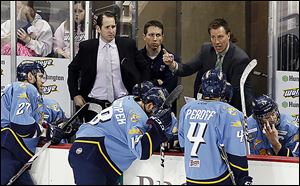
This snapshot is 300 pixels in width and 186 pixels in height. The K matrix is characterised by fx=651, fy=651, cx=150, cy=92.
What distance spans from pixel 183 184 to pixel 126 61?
3.02ft

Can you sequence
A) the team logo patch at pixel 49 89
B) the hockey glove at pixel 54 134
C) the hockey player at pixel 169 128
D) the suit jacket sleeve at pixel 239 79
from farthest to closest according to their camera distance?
the team logo patch at pixel 49 89 → the suit jacket sleeve at pixel 239 79 → the hockey glove at pixel 54 134 → the hockey player at pixel 169 128

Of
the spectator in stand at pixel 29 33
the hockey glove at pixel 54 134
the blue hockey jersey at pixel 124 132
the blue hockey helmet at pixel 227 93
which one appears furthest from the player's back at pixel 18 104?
the blue hockey helmet at pixel 227 93

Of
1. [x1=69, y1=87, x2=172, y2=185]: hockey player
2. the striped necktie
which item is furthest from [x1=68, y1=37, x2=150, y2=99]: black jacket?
[x1=69, y1=87, x2=172, y2=185]: hockey player

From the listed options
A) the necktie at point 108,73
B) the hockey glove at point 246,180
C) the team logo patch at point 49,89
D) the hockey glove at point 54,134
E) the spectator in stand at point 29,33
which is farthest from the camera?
the team logo patch at point 49,89

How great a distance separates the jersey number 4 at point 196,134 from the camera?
8.99ft

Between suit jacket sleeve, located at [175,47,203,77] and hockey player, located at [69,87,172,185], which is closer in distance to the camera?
hockey player, located at [69,87,172,185]

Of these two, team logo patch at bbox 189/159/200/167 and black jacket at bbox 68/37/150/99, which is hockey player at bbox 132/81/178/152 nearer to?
team logo patch at bbox 189/159/200/167

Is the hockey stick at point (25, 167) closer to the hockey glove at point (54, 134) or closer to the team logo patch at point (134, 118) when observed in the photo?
the hockey glove at point (54, 134)

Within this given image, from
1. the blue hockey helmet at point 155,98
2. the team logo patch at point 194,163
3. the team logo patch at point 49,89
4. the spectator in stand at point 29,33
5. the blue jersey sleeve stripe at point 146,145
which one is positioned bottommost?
the team logo patch at point 194,163

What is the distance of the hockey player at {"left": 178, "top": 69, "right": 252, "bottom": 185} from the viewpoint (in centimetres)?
272

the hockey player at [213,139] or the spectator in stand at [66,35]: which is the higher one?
the spectator in stand at [66,35]

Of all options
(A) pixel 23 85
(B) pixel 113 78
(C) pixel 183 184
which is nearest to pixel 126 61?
(B) pixel 113 78

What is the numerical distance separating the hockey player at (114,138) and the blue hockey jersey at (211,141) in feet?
0.49

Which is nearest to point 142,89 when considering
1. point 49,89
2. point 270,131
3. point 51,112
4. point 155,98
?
point 155,98
